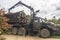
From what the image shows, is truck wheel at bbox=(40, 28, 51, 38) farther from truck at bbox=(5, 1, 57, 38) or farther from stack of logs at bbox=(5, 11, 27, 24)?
stack of logs at bbox=(5, 11, 27, 24)

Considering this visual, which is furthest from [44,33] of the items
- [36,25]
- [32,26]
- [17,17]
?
[17,17]

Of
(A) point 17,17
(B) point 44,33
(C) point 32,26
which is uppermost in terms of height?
(A) point 17,17

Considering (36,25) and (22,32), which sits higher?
(36,25)

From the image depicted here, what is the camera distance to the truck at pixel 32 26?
42.0ft

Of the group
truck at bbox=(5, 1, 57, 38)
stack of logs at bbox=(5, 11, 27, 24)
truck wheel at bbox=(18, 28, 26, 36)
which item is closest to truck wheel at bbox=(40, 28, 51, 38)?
truck at bbox=(5, 1, 57, 38)

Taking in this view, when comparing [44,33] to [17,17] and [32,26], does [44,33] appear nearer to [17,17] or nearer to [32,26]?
[32,26]

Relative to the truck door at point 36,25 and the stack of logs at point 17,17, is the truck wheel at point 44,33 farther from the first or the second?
the stack of logs at point 17,17

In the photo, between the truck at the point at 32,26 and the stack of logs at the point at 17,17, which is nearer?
the truck at the point at 32,26

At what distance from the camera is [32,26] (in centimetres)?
1302

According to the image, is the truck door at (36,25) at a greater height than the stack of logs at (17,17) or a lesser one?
lesser

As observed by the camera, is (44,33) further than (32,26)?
No

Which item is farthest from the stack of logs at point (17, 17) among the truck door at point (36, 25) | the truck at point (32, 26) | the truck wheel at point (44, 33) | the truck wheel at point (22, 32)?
the truck wheel at point (44, 33)

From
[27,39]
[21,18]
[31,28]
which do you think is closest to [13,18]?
[21,18]

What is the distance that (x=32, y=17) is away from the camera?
42.8 feet
